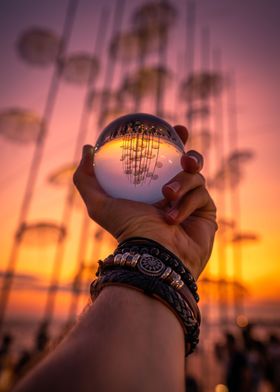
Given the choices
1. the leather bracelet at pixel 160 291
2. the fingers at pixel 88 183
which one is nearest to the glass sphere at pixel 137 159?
the fingers at pixel 88 183

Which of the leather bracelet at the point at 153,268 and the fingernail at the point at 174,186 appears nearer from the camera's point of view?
the leather bracelet at the point at 153,268

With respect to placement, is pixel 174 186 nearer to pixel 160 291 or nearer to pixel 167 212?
pixel 167 212

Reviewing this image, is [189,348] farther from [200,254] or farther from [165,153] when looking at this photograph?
[165,153]

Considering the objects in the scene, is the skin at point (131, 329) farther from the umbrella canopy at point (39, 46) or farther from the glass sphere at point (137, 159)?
the umbrella canopy at point (39, 46)

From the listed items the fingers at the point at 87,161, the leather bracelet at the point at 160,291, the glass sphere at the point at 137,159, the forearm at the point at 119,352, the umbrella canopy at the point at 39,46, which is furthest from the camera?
the umbrella canopy at the point at 39,46

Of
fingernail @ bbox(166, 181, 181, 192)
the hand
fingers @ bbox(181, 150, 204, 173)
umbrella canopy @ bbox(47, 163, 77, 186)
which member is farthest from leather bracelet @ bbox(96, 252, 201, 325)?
umbrella canopy @ bbox(47, 163, 77, 186)

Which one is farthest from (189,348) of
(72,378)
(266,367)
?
(266,367)

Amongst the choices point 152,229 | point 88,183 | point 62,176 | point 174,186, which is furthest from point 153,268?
point 62,176
